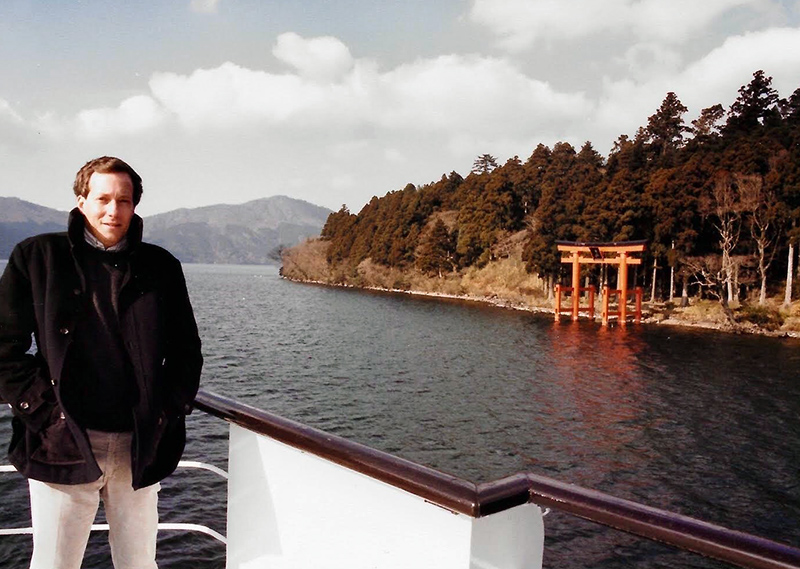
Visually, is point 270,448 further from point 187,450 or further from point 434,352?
point 434,352

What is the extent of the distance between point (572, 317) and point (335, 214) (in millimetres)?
53844

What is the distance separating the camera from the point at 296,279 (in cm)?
8756

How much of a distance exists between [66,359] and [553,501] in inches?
55.0

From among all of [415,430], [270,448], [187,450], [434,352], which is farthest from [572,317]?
[270,448]

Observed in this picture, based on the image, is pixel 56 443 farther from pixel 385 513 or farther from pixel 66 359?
pixel 385 513

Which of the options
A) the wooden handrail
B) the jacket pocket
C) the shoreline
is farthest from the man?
the shoreline

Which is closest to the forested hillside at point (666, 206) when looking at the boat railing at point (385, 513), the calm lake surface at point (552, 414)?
the calm lake surface at point (552, 414)

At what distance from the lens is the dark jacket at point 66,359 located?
1719 millimetres

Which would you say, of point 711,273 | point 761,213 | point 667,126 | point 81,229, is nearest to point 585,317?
point 711,273

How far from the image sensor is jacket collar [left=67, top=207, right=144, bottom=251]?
1812 mm

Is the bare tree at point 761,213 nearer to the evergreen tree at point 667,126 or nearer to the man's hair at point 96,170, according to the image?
the evergreen tree at point 667,126

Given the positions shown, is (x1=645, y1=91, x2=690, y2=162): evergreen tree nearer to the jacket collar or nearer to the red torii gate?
the red torii gate

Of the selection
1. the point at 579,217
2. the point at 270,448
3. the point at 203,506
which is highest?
the point at 579,217

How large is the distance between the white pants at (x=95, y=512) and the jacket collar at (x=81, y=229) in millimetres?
592
